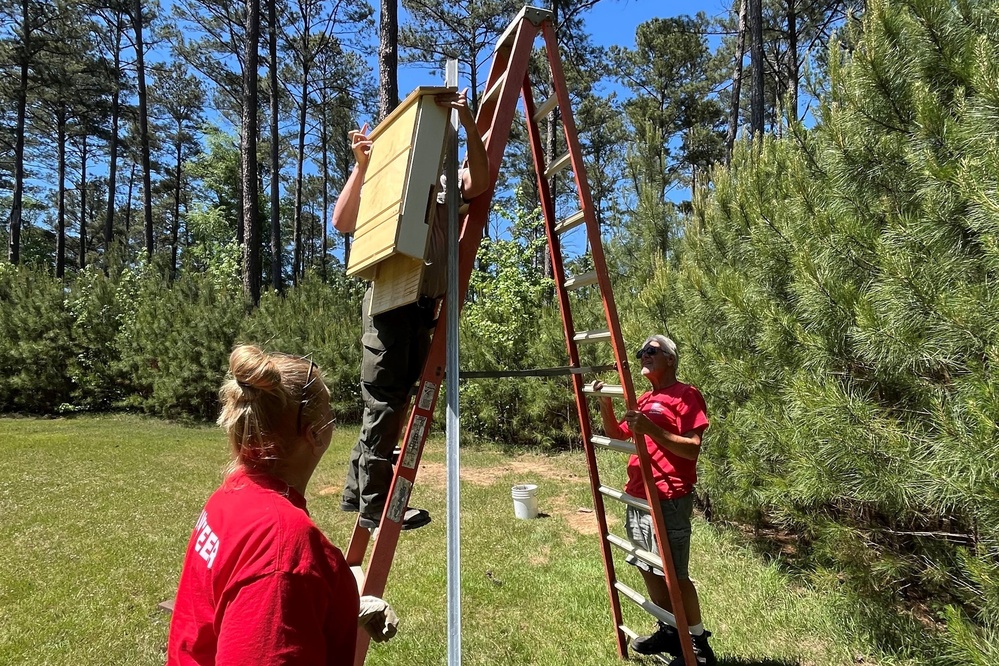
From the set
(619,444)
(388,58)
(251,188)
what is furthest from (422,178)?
(251,188)

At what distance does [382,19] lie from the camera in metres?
8.44

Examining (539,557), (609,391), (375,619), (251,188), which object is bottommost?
(539,557)

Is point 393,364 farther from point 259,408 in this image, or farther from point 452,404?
point 259,408

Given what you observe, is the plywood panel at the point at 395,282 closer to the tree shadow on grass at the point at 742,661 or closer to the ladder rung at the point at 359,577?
the ladder rung at the point at 359,577

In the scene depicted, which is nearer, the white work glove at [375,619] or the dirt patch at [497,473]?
the white work glove at [375,619]

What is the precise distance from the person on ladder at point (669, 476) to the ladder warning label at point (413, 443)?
971 millimetres

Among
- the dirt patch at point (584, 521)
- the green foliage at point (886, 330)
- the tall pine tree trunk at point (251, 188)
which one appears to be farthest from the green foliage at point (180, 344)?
the green foliage at point (886, 330)

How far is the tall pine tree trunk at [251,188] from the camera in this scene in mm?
12961

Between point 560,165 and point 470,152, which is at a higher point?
point 560,165

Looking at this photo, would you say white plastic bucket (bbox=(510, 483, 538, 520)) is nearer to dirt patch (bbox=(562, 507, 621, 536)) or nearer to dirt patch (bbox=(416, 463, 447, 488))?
dirt patch (bbox=(562, 507, 621, 536))

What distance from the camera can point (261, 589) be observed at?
904 millimetres

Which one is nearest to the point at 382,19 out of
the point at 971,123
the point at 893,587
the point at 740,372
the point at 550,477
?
the point at 550,477

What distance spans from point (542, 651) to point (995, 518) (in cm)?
203

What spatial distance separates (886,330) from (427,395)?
71.2 inches
